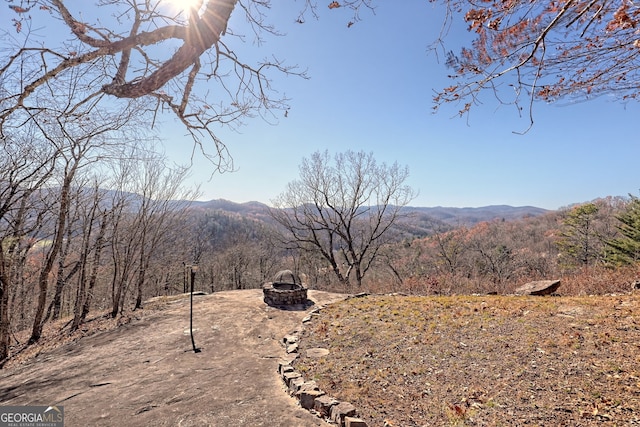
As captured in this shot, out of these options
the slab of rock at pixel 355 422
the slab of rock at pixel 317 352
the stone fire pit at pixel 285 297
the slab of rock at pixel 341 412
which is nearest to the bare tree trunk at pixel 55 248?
the stone fire pit at pixel 285 297

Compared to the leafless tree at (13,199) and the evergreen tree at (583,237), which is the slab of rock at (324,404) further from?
the evergreen tree at (583,237)

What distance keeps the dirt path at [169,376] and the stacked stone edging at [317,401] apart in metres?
0.12

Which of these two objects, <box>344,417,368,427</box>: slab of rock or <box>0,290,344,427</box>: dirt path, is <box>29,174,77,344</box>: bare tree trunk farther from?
<box>344,417,368,427</box>: slab of rock

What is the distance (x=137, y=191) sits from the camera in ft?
33.4

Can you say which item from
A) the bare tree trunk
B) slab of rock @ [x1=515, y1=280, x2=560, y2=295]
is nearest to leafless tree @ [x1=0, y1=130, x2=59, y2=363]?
the bare tree trunk

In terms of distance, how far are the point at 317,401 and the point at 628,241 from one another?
2178cm

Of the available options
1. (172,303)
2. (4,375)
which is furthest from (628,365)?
(172,303)

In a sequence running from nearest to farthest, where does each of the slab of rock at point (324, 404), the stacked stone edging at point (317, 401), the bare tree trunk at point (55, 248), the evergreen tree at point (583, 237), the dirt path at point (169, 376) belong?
the stacked stone edging at point (317, 401), the slab of rock at point (324, 404), the dirt path at point (169, 376), the bare tree trunk at point (55, 248), the evergreen tree at point (583, 237)

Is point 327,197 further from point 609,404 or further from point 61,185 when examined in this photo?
point 609,404

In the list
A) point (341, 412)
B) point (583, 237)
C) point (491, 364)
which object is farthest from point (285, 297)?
point (583, 237)

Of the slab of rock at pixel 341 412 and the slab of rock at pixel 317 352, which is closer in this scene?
the slab of rock at pixel 341 412

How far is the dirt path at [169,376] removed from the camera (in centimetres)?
346

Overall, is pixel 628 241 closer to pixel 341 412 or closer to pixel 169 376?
pixel 341 412

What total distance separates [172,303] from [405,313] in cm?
825
